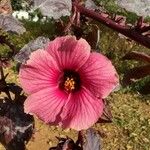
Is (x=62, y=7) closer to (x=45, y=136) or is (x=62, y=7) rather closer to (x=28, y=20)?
(x=45, y=136)

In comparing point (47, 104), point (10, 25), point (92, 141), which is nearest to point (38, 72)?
point (47, 104)

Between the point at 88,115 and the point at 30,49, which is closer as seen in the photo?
the point at 88,115

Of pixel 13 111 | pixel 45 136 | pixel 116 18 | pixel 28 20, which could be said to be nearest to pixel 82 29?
pixel 116 18

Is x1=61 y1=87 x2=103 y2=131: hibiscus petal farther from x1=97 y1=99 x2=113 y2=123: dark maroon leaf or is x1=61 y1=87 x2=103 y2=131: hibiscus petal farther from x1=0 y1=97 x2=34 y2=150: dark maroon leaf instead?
x1=0 y1=97 x2=34 y2=150: dark maroon leaf

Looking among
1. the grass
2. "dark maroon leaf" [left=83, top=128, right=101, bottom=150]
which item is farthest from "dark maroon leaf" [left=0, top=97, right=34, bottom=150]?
the grass

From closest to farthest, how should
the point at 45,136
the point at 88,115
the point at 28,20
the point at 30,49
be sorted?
the point at 88,115, the point at 30,49, the point at 45,136, the point at 28,20

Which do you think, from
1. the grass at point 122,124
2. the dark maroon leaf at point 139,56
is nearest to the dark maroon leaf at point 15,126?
the dark maroon leaf at point 139,56

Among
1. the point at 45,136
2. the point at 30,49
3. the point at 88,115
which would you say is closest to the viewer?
the point at 88,115

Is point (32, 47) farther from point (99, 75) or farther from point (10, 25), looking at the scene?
point (10, 25)
